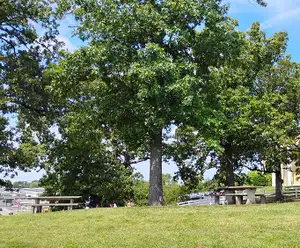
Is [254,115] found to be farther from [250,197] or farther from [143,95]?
[143,95]

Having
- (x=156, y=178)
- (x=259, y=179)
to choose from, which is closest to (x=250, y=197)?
(x=156, y=178)

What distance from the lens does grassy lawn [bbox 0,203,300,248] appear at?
7684 mm

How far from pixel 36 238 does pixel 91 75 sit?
7541mm

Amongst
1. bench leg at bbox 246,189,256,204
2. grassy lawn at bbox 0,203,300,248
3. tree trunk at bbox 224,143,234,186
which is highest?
tree trunk at bbox 224,143,234,186

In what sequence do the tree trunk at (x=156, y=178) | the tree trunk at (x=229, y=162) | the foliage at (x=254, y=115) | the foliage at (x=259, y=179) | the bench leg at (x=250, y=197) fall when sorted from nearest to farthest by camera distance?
1. the tree trunk at (x=156, y=178)
2. the bench leg at (x=250, y=197)
3. the foliage at (x=254, y=115)
4. the tree trunk at (x=229, y=162)
5. the foliage at (x=259, y=179)

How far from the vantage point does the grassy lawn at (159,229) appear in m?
7.68

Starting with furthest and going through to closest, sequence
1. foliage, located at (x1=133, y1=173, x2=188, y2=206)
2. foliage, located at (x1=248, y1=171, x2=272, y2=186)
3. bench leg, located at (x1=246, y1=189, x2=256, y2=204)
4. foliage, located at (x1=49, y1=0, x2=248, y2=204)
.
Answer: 1. foliage, located at (x1=248, y1=171, x2=272, y2=186)
2. foliage, located at (x1=133, y1=173, x2=188, y2=206)
3. bench leg, located at (x1=246, y1=189, x2=256, y2=204)
4. foliage, located at (x1=49, y1=0, x2=248, y2=204)

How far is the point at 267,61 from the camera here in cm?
2420

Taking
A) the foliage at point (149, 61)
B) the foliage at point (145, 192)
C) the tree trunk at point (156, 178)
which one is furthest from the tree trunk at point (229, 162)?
the tree trunk at point (156, 178)

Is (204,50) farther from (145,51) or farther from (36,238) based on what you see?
(36,238)

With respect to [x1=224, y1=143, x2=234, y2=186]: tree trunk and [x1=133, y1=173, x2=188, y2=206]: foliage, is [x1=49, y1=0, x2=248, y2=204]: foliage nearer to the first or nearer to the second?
[x1=224, y1=143, x2=234, y2=186]: tree trunk

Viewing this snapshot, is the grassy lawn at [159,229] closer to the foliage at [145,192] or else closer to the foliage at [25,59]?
the foliage at [25,59]

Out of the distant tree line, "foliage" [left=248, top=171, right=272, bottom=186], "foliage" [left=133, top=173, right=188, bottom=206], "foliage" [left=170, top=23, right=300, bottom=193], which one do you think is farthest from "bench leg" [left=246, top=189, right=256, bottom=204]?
"foliage" [left=248, top=171, right=272, bottom=186]

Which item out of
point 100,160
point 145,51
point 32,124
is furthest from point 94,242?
point 100,160
